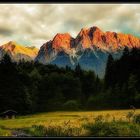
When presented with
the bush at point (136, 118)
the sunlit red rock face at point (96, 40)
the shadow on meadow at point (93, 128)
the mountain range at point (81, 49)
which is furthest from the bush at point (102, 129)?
the sunlit red rock face at point (96, 40)

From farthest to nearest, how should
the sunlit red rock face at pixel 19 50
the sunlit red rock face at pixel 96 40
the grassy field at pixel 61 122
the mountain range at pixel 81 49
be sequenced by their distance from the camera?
the sunlit red rock face at pixel 96 40, the mountain range at pixel 81 49, the sunlit red rock face at pixel 19 50, the grassy field at pixel 61 122

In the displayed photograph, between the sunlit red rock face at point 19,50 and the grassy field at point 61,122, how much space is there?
1578 millimetres

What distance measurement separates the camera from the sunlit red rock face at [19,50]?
7225mm

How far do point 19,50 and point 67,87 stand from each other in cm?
194

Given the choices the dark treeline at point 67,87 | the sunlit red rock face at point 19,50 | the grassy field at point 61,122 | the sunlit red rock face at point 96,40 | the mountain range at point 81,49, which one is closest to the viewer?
the grassy field at point 61,122

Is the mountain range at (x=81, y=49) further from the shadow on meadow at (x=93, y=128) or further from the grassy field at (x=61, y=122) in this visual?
the shadow on meadow at (x=93, y=128)

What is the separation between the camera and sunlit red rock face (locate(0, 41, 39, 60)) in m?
7.22

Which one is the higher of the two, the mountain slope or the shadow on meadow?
the mountain slope

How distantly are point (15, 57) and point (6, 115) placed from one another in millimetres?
1601

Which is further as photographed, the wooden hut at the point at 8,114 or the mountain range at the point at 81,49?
the wooden hut at the point at 8,114

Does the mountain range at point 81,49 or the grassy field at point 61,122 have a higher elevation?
the mountain range at point 81,49

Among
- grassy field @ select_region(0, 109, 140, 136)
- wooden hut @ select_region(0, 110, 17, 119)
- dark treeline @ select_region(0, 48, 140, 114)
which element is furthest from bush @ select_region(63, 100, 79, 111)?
wooden hut @ select_region(0, 110, 17, 119)

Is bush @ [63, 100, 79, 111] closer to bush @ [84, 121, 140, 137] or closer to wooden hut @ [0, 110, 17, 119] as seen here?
bush @ [84, 121, 140, 137]

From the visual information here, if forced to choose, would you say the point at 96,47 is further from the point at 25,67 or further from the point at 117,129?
the point at 117,129
